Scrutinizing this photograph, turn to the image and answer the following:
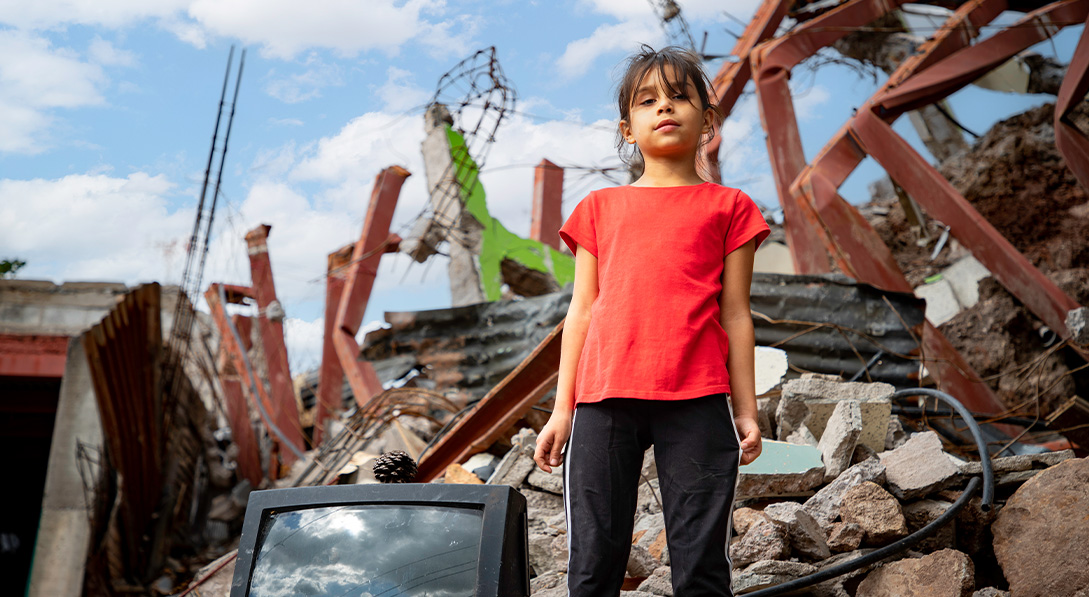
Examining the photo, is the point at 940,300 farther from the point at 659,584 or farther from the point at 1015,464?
the point at 659,584

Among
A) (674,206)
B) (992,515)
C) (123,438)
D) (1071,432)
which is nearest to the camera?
(674,206)

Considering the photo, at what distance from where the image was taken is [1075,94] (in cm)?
496

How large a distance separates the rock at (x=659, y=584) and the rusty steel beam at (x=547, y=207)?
5.87 metres

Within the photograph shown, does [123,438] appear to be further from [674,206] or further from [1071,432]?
[1071,432]

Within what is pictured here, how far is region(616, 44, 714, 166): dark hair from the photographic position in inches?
76.0

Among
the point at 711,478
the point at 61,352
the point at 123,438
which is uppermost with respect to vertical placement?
the point at 61,352

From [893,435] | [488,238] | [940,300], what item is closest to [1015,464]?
[893,435]

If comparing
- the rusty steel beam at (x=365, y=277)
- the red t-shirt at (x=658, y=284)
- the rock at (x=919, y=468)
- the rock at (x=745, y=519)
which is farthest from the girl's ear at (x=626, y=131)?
the rusty steel beam at (x=365, y=277)

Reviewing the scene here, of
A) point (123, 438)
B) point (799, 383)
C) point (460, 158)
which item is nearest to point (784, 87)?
point (460, 158)

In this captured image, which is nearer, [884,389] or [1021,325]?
[884,389]

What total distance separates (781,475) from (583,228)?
1.34 m

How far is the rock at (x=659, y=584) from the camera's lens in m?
2.32

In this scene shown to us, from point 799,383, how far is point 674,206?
1743 mm

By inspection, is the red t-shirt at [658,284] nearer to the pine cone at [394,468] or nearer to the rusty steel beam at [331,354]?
the pine cone at [394,468]
